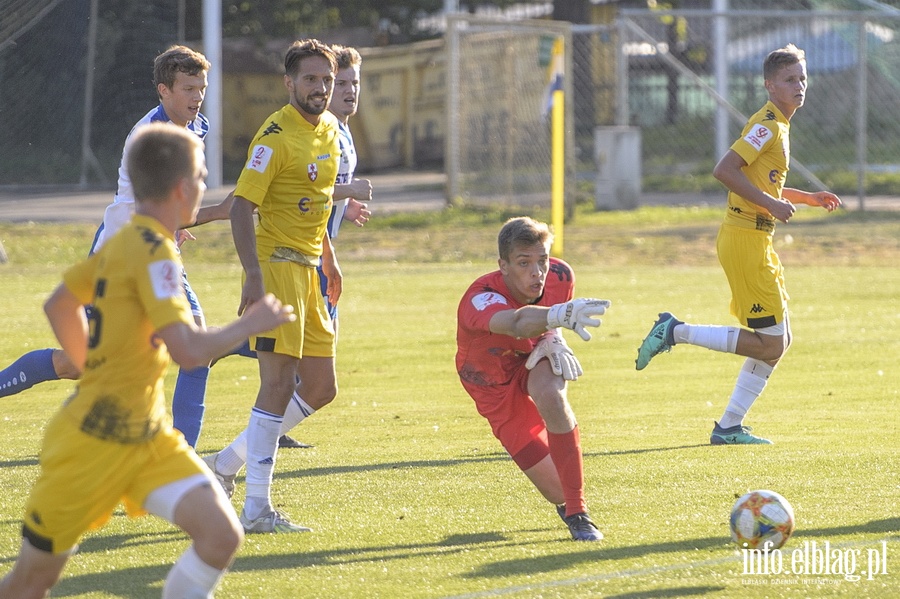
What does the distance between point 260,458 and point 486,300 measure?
123 centimetres

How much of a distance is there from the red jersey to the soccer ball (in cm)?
116

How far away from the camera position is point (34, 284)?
1537cm

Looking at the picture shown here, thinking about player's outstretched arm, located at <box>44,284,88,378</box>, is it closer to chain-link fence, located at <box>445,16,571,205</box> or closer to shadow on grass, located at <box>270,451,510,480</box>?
shadow on grass, located at <box>270,451,510,480</box>

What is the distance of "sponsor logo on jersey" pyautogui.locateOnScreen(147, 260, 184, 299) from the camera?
383 cm

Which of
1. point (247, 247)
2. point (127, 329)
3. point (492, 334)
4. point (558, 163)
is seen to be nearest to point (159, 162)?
point (127, 329)

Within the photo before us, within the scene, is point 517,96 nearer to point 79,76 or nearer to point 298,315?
point 79,76

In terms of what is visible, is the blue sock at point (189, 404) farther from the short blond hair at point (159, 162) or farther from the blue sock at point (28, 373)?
the short blond hair at point (159, 162)

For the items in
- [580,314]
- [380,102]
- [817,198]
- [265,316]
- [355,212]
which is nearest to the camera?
[265,316]

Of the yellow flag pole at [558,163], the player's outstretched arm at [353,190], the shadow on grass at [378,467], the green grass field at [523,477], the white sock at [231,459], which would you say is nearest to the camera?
the green grass field at [523,477]

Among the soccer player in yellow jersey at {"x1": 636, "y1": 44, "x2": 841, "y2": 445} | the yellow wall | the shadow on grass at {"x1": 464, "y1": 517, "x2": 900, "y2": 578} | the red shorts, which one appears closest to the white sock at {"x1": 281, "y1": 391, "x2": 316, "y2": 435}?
the red shorts

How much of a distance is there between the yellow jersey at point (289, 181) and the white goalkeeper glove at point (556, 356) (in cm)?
110

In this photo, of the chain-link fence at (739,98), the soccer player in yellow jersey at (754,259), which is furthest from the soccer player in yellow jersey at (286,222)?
the chain-link fence at (739,98)

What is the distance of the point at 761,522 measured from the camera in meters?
5.11

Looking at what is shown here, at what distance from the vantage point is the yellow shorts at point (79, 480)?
12.6ft
